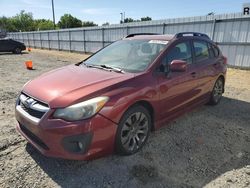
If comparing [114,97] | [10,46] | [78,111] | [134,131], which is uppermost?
[114,97]

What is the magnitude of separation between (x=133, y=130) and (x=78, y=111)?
3.09 ft

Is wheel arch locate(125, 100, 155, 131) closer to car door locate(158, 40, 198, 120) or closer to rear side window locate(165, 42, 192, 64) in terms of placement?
car door locate(158, 40, 198, 120)

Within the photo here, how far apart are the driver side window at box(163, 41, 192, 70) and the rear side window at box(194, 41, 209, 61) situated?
0.28 meters

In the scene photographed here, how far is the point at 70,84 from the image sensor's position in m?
3.03

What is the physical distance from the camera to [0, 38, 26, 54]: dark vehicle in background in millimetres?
20328

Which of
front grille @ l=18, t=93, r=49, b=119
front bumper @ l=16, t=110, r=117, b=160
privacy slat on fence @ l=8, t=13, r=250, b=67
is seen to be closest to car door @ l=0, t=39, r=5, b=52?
privacy slat on fence @ l=8, t=13, r=250, b=67

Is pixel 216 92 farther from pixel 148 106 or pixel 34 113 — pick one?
pixel 34 113

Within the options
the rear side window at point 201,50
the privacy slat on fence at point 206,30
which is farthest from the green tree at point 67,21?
the rear side window at point 201,50

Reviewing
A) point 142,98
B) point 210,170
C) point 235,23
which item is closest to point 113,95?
point 142,98

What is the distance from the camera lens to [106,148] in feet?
9.33

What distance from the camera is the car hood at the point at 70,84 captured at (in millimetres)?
2711

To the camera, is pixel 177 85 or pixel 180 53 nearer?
pixel 177 85

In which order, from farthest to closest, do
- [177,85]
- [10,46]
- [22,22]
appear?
[22,22] < [10,46] < [177,85]

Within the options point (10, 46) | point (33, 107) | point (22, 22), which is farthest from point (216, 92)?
point (22, 22)
